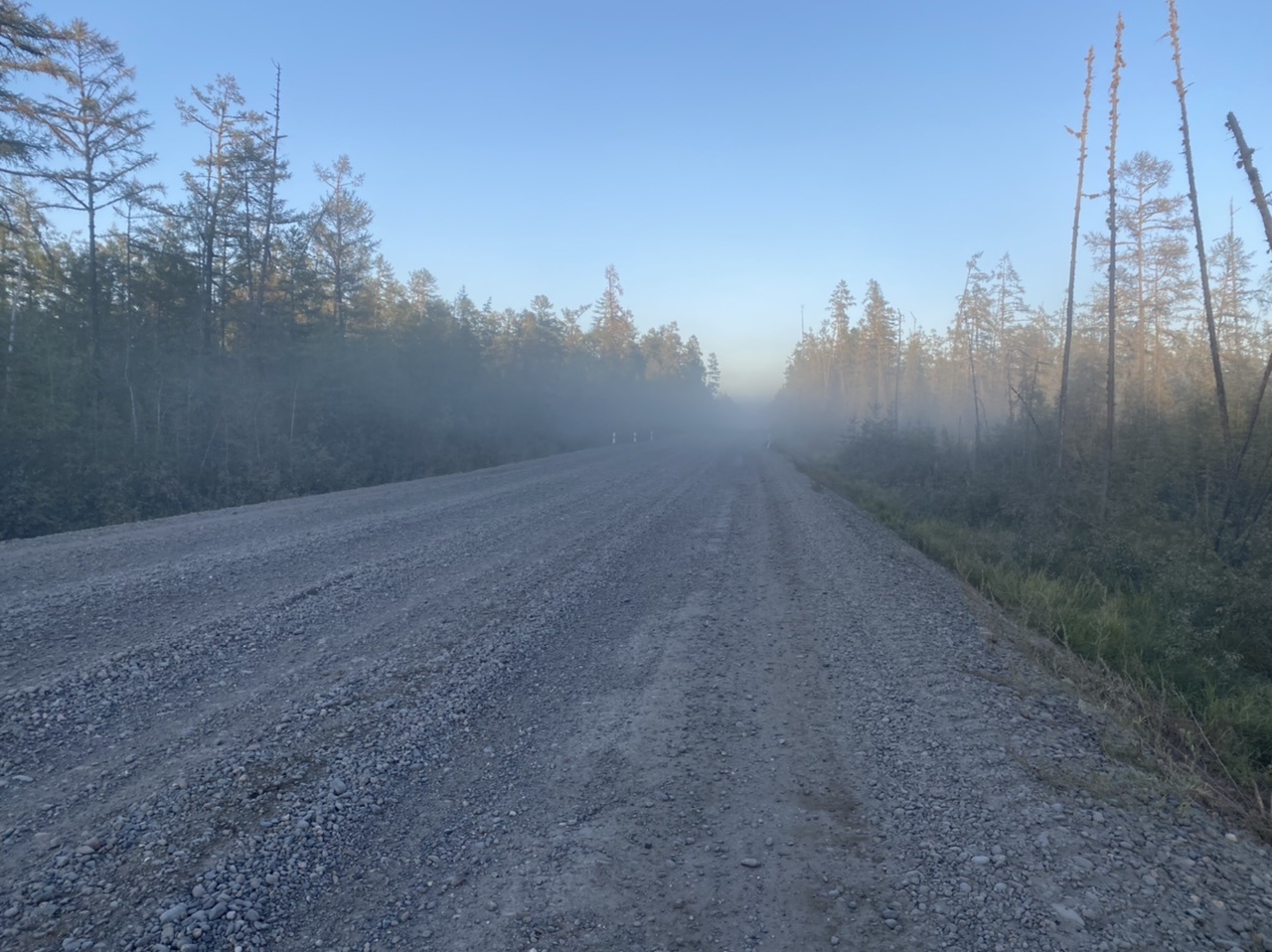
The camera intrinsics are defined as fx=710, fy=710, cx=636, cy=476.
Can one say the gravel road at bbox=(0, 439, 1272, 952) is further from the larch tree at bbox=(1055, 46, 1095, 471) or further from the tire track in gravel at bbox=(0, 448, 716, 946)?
the larch tree at bbox=(1055, 46, 1095, 471)

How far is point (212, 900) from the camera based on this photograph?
2.92 meters

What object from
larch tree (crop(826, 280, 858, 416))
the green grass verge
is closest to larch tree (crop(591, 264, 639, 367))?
larch tree (crop(826, 280, 858, 416))

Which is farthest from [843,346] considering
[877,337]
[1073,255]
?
[1073,255]

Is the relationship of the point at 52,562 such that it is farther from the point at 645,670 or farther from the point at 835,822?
the point at 835,822

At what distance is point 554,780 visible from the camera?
Answer: 4.07 meters

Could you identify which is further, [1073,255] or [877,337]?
[877,337]

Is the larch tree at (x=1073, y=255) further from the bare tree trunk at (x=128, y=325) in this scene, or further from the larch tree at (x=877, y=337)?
the larch tree at (x=877, y=337)

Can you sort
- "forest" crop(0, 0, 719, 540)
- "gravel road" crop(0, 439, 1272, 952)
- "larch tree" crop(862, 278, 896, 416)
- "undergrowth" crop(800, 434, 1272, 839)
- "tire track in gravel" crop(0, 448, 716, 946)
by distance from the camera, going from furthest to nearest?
1. "larch tree" crop(862, 278, 896, 416)
2. "forest" crop(0, 0, 719, 540)
3. "undergrowth" crop(800, 434, 1272, 839)
4. "tire track in gravel" crop(0, 448, 716, 946)
5. "gravel road" crop(0, 439, 1272, 952)

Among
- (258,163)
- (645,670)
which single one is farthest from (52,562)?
(258,163)

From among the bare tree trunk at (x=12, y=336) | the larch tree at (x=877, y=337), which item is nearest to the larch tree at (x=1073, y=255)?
the bare tree trunk at (x=12, y=336)

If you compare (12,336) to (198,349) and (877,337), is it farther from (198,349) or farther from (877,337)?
(877,337)

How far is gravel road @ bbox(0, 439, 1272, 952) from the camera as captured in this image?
114 inches

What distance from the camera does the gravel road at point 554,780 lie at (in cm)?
291

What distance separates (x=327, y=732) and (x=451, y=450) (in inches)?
1003
